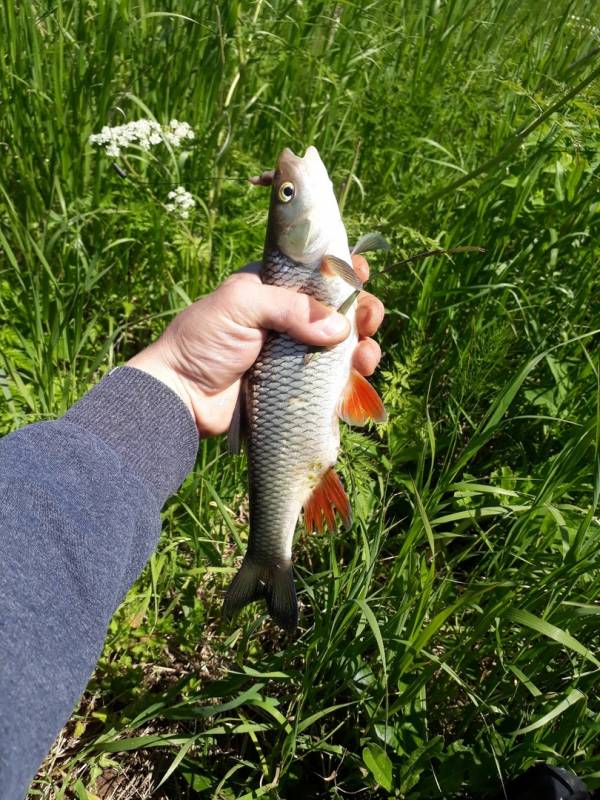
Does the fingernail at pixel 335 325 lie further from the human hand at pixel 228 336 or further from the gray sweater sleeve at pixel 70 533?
the gray sweater sleeve at pixel 70 533

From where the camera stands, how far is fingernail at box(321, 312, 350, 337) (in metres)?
1.62

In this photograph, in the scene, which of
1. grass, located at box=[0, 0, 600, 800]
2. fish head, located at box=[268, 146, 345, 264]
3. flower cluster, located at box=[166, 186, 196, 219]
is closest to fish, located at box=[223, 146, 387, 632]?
fish head, located at box=[268, 146, 345, 264]

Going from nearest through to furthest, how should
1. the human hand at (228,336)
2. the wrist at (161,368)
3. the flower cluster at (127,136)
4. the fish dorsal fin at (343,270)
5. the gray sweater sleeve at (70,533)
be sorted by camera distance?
1. the gray sweater sleeve at (70,533)
2. the fish dorsal fin at (343,270)
3. the human hand at (228,336)
4. the wrist at (161,368)
5. the flower cluster at (127,136)

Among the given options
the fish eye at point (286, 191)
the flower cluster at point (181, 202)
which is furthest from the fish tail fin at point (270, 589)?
the flower cluster at point (181, 202)

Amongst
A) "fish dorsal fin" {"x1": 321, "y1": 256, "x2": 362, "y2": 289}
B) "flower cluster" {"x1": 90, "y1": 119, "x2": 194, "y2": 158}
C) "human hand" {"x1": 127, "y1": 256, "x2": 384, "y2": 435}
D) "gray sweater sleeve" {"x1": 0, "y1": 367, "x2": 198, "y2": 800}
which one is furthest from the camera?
"flower cluster" {"x1": 90, "y1": 119, "x2": 194, "y2": 158}

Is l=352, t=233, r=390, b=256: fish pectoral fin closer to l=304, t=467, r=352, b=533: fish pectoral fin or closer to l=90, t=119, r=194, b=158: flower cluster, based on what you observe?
l=304, t=467, r=352, b=533: fish pectoral fin

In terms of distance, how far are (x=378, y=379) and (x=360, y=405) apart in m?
0.78

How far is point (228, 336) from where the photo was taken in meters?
1.89

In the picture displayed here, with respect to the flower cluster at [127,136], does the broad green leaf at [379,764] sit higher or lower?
lower

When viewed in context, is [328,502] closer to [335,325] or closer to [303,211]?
[335,325]

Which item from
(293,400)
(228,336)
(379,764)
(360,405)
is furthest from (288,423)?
(379,764)

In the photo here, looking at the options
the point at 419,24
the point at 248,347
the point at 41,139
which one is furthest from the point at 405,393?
the point at 419,24

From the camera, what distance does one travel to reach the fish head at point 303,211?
65.1 inches

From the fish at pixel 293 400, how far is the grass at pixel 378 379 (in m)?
0.17
